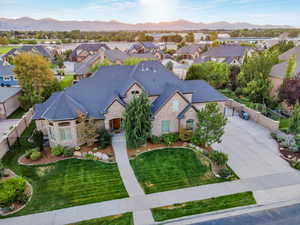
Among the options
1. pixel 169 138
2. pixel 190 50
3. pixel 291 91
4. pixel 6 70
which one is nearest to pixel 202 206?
pixel 169 138

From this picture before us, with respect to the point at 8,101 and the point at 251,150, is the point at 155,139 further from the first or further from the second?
the point at 8,101

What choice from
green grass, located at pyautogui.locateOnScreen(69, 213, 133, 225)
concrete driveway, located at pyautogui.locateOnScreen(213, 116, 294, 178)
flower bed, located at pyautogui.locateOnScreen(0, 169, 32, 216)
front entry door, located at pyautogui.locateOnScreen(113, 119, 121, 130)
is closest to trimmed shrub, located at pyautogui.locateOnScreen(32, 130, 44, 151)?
flower bed, located at pyautogui.locateOnScreen(0, 169, 32, 216)

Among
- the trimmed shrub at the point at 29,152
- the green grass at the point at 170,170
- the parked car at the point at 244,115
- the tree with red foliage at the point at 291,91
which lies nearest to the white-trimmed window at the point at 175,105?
the green grass at the point at 170,170

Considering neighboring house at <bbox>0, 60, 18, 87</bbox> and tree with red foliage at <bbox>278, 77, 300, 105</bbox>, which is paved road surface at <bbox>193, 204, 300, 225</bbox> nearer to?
tree with red foliage at <bbox>278, 77, 300, 105</bbox>

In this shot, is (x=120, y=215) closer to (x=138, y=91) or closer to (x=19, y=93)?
(x=138, y=91)

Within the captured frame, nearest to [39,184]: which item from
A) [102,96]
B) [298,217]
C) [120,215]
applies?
[120,215]

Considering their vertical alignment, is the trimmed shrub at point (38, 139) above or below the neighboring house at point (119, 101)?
below

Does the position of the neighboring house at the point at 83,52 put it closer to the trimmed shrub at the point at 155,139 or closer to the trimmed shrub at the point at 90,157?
the trimmed shrub at the point at 155,139
